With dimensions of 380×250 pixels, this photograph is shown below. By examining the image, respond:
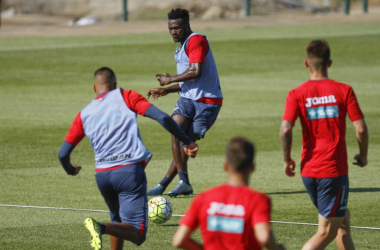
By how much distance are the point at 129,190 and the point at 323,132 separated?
1813 millimetres

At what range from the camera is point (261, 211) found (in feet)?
18.0

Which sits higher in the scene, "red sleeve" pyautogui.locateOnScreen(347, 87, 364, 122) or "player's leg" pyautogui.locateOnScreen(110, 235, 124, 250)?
"red sleeve" pyautogui.locateOnScreen(347, 87, 364, 122)

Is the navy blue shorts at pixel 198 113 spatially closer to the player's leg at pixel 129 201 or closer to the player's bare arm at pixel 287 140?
the player's leg at pixel 129 201

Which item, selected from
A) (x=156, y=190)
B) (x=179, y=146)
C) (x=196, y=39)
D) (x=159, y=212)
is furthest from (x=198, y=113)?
(x=159, y=212)

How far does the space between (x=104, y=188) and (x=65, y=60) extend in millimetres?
22031

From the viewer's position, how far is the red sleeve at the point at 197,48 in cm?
1178

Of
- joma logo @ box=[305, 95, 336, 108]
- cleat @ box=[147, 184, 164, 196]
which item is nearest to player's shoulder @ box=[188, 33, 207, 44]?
cleat @ box=[147, 184, 164, 196]

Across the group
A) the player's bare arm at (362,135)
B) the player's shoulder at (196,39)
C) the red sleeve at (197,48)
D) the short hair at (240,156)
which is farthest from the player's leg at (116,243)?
the player's shoulder at (196,39)

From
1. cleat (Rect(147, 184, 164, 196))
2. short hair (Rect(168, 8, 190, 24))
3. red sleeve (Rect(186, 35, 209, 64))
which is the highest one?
short hair (Rect(168, 8, 190, 24))

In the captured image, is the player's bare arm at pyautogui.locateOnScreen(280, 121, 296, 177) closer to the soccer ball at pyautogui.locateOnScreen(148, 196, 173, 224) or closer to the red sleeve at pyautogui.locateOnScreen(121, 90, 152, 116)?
the red sleeve at pyautogui.locateOnScreen(121, 90, 152, 116)

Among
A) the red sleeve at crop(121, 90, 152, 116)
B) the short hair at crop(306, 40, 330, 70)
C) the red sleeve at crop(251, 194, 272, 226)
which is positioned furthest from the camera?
the red sleeve at crop(121, 90, 152, 116)

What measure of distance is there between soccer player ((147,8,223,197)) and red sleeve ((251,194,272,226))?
636 cm

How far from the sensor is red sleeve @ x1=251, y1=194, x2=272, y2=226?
17.9ft

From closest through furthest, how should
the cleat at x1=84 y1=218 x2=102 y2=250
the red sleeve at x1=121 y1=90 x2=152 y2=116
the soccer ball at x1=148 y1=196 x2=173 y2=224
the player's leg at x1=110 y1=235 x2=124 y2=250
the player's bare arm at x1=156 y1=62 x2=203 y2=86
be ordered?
the cleat at x1=84 y1=218 x2=102 y2=250 < the red sleeve at x1=121 y1=90 x2=152 y2=116 < the player's leg at x1=110 y1=235 x2=124 y2=250 < the soccer ball at x1=148 y1=196 x2=173 y2=224 < the player's bare arm at x1=156 y1=62 x2=203 y2=86
